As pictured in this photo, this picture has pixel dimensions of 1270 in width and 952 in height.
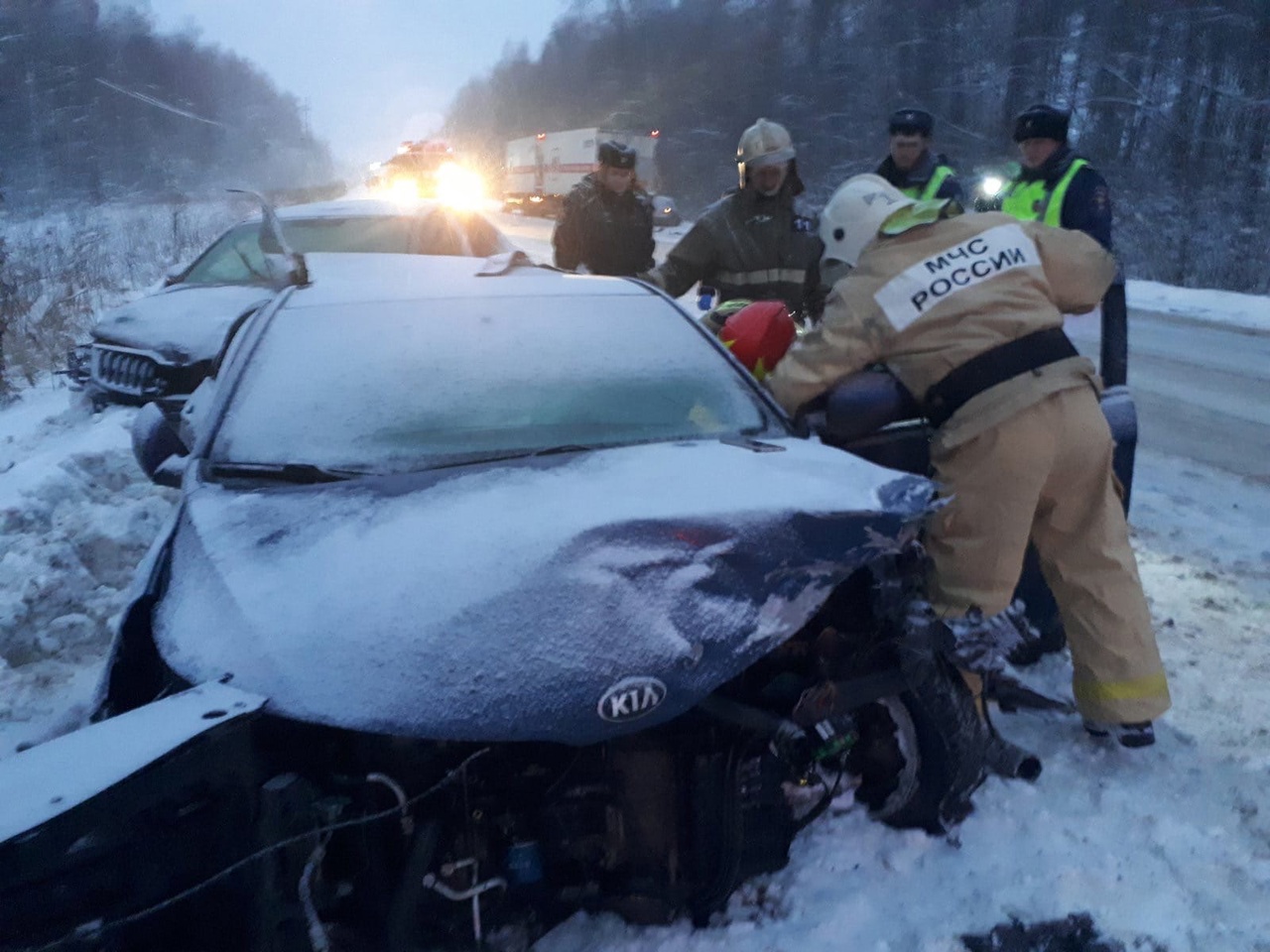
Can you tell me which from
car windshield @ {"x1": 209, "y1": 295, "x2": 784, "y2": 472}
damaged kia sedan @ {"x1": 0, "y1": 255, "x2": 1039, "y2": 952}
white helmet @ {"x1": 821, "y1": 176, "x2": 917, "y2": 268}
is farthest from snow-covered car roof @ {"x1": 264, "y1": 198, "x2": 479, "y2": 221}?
damaged kia sedan @ {"x1": 0, "y1": 255, "x2": 1039, "y2": 952}

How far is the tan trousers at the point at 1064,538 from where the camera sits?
2691 mm

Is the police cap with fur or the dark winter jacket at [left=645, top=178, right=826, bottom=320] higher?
the police cap with fur

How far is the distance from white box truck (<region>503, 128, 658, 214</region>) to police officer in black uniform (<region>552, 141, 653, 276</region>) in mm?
23720

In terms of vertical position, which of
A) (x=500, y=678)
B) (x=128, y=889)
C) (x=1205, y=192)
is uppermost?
(x=500, y=678)

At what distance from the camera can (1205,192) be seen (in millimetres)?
21609

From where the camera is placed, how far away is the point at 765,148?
14.5ft

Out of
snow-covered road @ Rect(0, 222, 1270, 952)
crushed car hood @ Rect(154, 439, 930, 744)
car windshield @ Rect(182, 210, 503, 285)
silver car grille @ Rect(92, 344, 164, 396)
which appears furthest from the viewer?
car windshield @ Rect(182, 210, 503, 285)

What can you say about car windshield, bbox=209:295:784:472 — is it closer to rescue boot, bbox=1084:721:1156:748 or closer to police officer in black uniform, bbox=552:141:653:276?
rescue boot, bbox=1084:721:1156:748

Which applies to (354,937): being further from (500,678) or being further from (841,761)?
(841,761)

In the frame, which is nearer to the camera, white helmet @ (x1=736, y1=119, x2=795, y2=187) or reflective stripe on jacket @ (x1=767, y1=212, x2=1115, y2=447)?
reflective stripe on jacket @ (x1=767, y1=212, x2=1115, y2=447)

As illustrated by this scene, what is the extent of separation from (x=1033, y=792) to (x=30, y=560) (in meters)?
4.13

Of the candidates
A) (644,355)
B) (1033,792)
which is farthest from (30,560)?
(1033,792)

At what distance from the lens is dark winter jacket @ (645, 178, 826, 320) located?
462cm

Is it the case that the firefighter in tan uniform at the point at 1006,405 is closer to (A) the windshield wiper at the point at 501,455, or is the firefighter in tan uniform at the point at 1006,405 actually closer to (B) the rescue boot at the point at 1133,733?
(B) the rescue boot at the point at 1133,733
